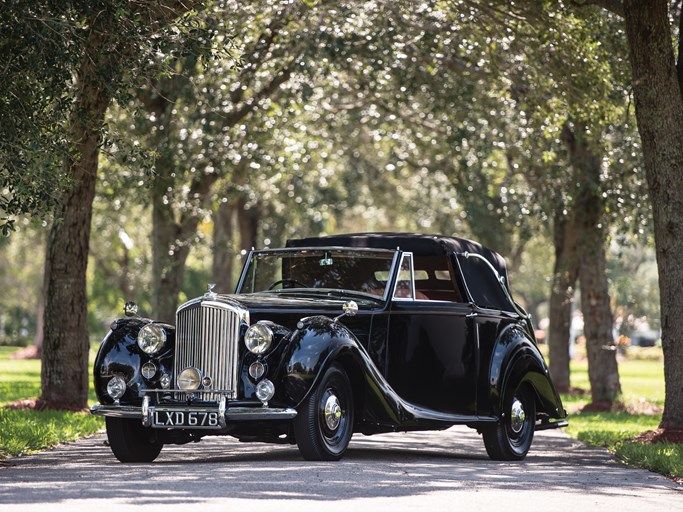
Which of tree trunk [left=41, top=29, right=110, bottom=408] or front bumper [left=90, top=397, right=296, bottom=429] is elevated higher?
tree trunk [left=41, top=29, right=110, bottom=408]

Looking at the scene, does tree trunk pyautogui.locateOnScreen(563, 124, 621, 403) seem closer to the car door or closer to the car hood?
the car door

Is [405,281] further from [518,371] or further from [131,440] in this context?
[131,440]

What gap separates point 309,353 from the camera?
10.0 meters

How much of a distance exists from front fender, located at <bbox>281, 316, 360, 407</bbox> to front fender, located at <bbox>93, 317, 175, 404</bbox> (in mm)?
1114

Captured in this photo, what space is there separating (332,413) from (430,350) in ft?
5.11

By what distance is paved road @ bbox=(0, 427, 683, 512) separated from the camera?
7531 millimetres

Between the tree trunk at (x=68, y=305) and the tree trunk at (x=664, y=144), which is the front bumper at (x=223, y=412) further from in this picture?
the tree trunk at (x=68, y=305)

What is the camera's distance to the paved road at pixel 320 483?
7.53m

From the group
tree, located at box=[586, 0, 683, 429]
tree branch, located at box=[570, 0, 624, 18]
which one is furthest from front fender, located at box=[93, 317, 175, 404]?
tree branch, located at box=[570, 0, 624, 18]

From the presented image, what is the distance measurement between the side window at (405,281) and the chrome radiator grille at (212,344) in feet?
5.94

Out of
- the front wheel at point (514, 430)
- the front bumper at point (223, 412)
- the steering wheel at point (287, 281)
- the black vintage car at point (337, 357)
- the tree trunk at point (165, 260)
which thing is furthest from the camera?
the tree trunk at point (165, 260)

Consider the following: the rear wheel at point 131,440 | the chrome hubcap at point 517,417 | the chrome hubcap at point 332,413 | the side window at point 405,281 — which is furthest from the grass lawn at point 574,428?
the chrome hubcap at point 332,413

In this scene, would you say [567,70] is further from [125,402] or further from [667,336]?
[125,402]

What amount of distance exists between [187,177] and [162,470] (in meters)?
14.6
